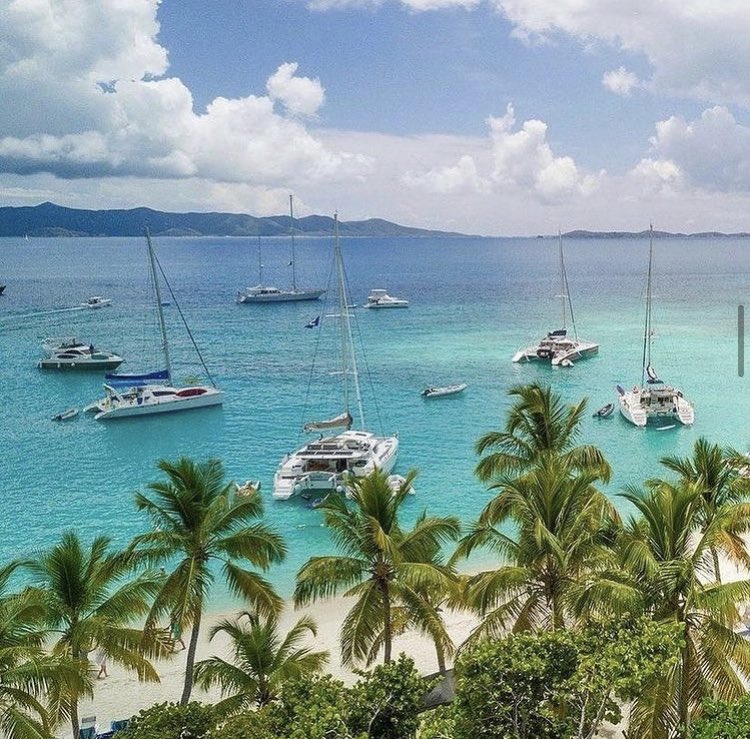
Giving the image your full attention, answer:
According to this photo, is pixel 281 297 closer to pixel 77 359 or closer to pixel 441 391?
pixel 77 359

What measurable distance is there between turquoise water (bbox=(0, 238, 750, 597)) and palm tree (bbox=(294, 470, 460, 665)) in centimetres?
1279

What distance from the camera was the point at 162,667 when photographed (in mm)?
23641

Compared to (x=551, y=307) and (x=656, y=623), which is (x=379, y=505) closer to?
(x=656, y=623)

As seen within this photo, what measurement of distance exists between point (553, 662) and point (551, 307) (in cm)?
10306

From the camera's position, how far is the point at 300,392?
59125 mm

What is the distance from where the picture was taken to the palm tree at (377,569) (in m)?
16.4

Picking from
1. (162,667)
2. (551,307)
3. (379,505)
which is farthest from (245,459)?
(551,307)

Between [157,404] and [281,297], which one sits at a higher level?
[281,297]

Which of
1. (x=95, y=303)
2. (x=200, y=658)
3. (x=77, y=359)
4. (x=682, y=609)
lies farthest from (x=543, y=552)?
(x=95, y=303)

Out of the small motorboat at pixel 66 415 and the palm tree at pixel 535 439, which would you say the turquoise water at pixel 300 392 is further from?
the palm tree at pixel 535 439

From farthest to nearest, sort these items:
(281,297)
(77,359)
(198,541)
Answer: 1. (281,297)
2. (77,359)
3. (198,541)

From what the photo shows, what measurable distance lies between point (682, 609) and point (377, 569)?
6497 millimetres

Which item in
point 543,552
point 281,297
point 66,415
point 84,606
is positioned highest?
point 281,297

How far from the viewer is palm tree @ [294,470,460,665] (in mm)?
16359
